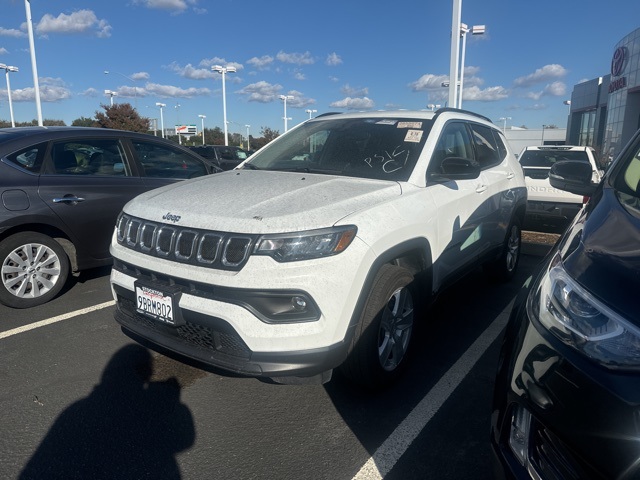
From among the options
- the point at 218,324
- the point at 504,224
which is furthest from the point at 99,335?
the point at 504,224

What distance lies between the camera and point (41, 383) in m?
3.18

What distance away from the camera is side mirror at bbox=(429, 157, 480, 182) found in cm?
342

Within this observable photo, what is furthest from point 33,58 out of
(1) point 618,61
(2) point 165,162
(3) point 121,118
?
(1) point 618,61

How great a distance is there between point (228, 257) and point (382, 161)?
1.59 m

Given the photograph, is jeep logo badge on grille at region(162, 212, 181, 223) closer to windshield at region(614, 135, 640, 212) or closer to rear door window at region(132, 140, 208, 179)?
windshield at region(614, 135, 640, 212)

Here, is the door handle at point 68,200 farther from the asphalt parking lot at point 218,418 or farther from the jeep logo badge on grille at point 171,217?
the jeep logo badge on grille at point 171,217

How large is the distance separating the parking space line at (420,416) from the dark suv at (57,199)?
364cm

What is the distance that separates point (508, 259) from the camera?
5.57m

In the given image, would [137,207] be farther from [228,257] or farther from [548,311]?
[548,311]

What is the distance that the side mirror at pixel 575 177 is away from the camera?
3381mm

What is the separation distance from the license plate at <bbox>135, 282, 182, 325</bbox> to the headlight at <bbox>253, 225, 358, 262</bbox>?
0.59 meters

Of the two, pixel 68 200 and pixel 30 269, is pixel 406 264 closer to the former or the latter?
pixel 68 200

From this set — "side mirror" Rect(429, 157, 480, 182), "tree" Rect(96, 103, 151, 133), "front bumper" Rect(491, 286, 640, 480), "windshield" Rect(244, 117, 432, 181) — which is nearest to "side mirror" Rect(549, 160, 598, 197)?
"side mirror" Rect(429, 157, 480, 182)

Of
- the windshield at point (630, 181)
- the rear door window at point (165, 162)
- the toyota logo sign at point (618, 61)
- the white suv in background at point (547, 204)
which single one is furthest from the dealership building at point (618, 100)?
the windshield at point (630, 181)
